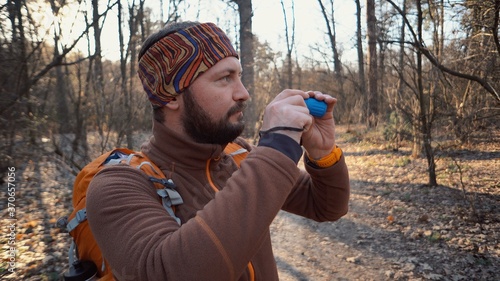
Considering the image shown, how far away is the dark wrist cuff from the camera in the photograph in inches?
39.2

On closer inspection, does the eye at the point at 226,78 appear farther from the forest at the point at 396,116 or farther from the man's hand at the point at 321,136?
the forest at the point at 396,116

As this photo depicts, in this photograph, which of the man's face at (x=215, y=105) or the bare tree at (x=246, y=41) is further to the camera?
the bare tree at (x=246, y=41)

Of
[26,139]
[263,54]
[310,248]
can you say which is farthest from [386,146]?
[263,54]

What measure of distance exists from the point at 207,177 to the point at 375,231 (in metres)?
3.90

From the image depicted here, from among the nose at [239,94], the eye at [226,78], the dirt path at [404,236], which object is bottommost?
the dirt path at [404,236]

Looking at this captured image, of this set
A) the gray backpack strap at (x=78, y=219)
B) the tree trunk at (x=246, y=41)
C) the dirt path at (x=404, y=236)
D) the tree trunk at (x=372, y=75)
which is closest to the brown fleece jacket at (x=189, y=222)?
the gray backpack strap at (x=78, y=219)

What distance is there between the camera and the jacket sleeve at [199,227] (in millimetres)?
875

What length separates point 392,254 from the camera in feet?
13.0

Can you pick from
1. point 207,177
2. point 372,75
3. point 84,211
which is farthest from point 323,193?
point 372,75

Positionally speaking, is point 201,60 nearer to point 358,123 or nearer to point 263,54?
point 358,123

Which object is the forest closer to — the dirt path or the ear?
the dirt path

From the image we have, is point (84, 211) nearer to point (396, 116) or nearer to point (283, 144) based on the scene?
point (283, 144)

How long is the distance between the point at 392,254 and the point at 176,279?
146 inches

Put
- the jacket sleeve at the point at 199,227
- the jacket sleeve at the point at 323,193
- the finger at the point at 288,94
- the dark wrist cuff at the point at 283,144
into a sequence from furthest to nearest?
the jacket sleeve at the point at 323,193
the finger at the point at 288,94
the dark wrist cuff at the point at 283,144
the jacket sleeve at the point at 199,227
